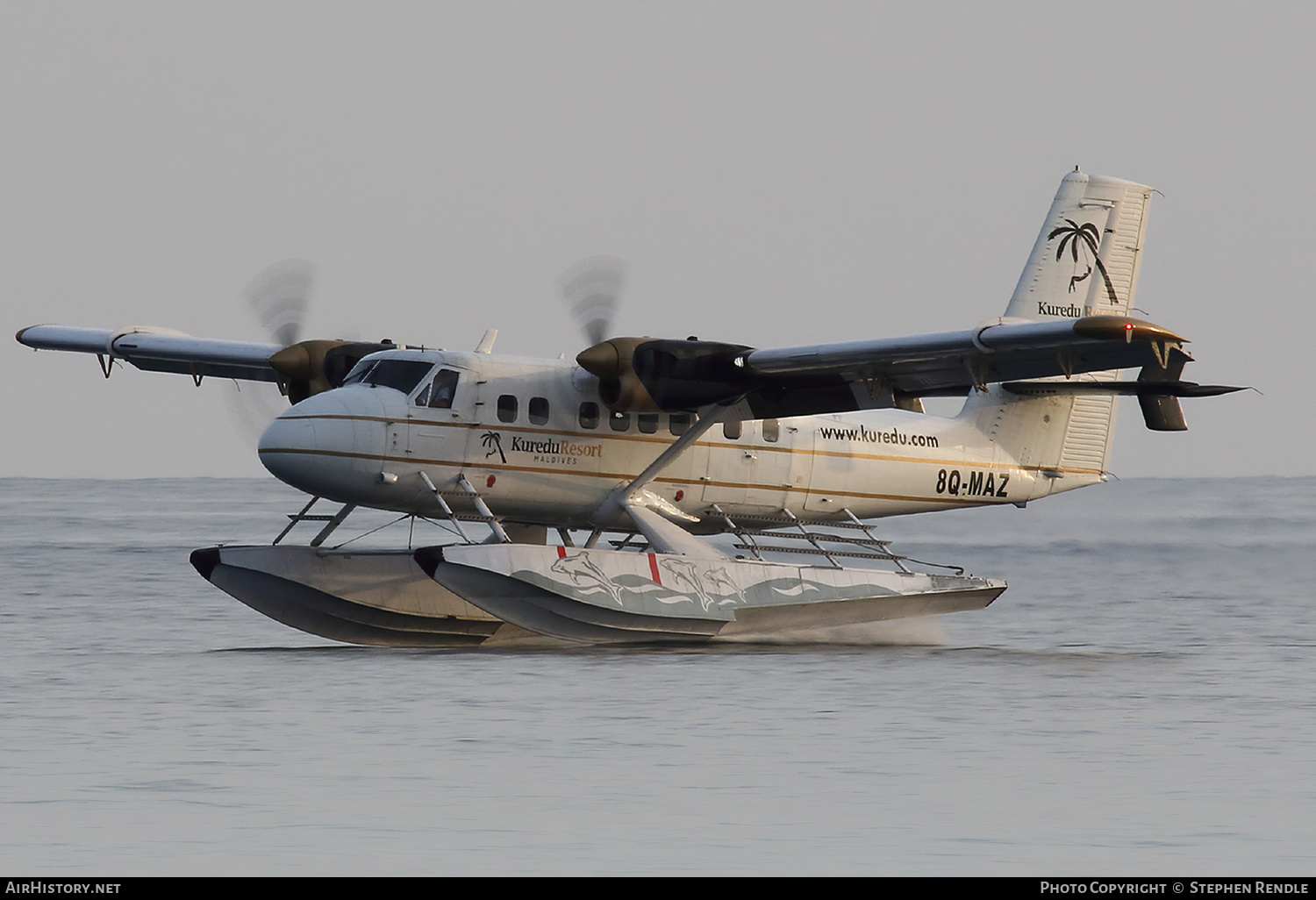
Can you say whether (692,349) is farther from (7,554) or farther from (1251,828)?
(7,554)

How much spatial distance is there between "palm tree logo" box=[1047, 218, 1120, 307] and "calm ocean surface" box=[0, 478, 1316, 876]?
419cm

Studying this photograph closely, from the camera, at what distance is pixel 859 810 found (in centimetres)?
923

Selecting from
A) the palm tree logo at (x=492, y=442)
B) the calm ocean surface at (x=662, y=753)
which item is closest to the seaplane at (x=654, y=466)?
the palm tree logo at (x=492, y=442)

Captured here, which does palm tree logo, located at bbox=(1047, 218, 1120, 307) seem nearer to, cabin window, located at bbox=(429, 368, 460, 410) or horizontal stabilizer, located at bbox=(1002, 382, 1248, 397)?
horizontal stabilizer, located at bbox=(1002, 382, 1248, 397)

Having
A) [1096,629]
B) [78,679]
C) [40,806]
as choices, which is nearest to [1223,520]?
[1096,629]

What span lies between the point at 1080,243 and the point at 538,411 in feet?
23.5

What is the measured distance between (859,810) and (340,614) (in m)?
9.24

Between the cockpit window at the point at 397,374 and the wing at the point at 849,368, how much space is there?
1652mm

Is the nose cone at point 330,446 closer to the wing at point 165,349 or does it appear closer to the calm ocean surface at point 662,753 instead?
the calm ocean surface at point 662,753

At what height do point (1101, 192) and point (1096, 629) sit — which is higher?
point (1101, 192)

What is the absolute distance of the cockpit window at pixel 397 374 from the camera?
670 inches

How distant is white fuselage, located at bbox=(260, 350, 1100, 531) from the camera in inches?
654

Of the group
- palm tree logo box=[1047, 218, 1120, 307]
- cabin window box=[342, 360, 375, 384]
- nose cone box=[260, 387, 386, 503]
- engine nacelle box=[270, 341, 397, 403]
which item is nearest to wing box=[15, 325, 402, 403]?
engine nacelle box=[270, 341, 397, 403]

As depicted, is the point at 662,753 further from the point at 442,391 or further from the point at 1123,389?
the point at 1123,389
